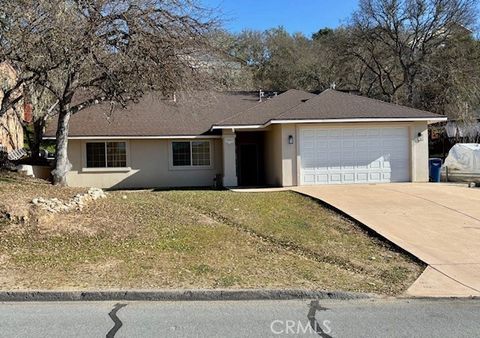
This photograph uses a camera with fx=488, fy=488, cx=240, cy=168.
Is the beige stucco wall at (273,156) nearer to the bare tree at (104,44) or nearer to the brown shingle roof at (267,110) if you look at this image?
the brown shingle roof at (267,110)

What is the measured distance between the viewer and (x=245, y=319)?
603 centimetres

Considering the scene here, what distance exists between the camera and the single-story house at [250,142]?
19.6m

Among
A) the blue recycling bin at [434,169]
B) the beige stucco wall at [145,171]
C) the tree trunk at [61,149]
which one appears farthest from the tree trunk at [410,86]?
the tree trunk at [61,149]

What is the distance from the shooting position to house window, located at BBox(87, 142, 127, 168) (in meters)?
23.1

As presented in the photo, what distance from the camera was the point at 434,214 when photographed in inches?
500

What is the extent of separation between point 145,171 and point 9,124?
39.9ft

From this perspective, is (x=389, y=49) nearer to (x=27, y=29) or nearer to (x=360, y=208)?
(x=360, y=208)

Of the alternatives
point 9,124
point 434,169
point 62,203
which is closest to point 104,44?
point 62,203

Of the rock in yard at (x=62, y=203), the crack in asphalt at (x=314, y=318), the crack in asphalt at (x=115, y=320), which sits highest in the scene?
the rock in yard at (x=62, y=203)

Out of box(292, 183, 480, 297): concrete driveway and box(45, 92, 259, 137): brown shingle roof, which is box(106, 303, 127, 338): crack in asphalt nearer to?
box(292, 183, 480, 297): concrete driveway

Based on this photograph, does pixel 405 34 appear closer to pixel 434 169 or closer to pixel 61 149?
pixel 434 169

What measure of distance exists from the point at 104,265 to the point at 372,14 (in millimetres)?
32968

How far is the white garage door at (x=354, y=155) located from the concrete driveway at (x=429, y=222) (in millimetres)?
1174

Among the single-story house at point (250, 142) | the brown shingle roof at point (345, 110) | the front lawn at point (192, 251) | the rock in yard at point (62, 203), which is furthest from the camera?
the single-story house at point (250, 142)
